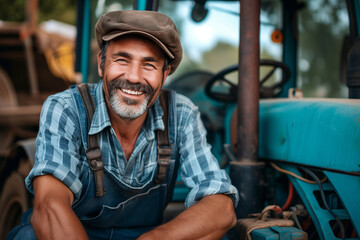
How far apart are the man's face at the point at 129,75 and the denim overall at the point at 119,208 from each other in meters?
0.22

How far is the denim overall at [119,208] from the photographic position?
5.03 feet

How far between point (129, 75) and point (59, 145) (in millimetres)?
401

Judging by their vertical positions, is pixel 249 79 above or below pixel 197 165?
above

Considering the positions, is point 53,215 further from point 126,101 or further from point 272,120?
point 272,120

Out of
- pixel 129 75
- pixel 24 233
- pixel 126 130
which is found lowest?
pixel 24 233

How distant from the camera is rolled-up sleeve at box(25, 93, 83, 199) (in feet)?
4.40

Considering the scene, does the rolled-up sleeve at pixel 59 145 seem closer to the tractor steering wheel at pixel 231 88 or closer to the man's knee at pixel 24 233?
the man's knee at pixel 24 233

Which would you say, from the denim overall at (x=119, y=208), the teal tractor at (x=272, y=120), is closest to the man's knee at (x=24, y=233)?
the denim overall at (x=119, y=208)

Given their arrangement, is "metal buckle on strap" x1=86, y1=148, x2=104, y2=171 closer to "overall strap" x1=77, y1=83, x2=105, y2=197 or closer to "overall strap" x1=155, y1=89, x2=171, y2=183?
"overall strap" x1=77, y1=83, x2=105, y2=197

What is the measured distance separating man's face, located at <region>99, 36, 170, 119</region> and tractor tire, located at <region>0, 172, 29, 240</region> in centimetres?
102

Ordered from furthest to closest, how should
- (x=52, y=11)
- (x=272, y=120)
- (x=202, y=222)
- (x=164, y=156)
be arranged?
(x=52, y=11) < (x=272, y=120) < (x=164, y=156) < (x=202, y=222)

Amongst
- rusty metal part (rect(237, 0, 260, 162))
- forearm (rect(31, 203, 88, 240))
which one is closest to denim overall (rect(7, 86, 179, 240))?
forearm (rect(31, 203, 88, 240))

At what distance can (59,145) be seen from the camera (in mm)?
1401

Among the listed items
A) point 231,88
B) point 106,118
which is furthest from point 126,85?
point 231,88
